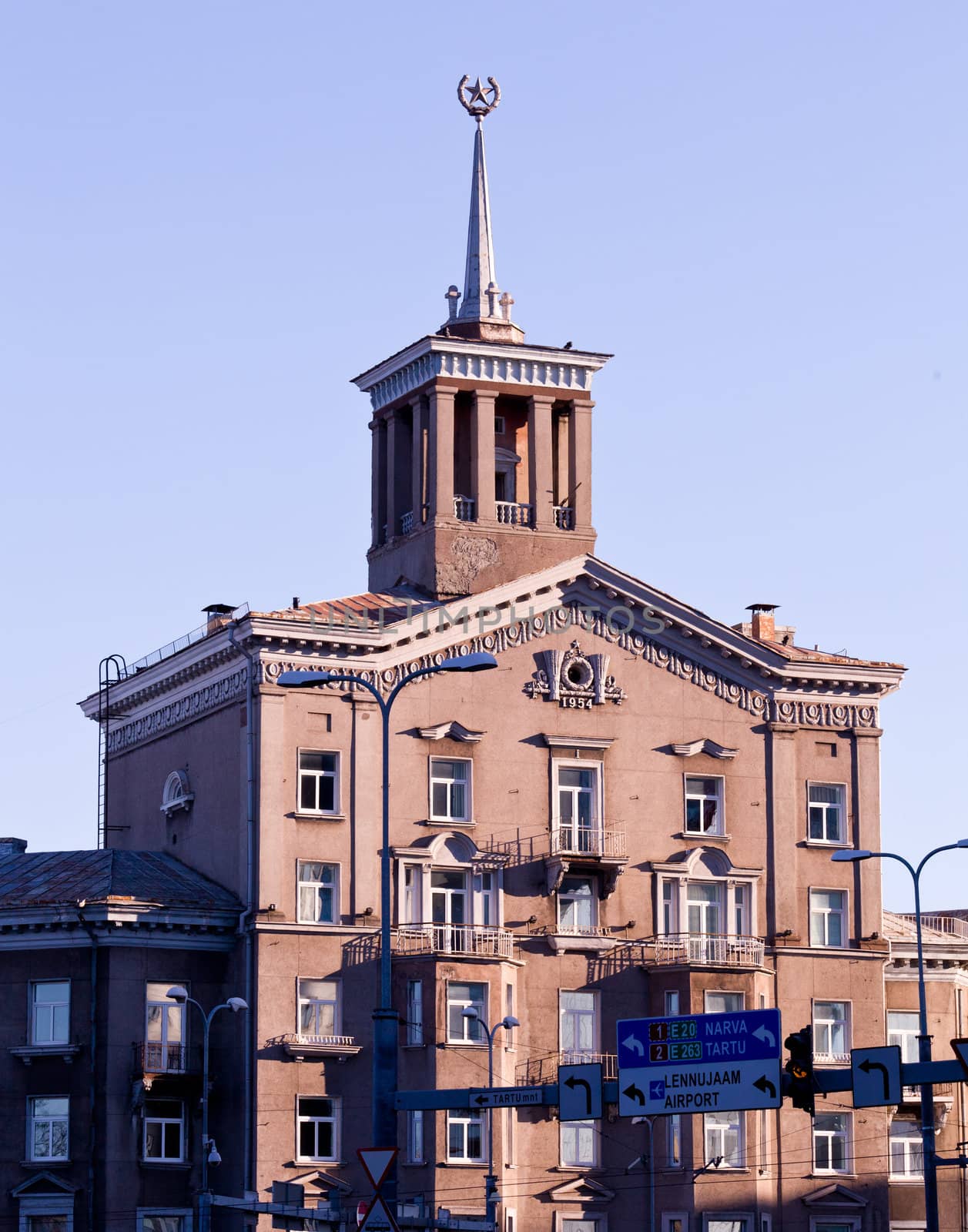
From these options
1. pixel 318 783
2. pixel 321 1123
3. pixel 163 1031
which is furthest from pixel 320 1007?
pixel 318 783

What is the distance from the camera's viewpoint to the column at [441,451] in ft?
255

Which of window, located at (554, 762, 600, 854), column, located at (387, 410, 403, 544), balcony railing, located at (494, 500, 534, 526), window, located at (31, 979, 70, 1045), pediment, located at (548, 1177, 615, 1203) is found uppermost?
column, located at (387, 410, 403, 544)

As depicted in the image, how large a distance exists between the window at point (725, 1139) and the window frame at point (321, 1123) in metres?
10.2

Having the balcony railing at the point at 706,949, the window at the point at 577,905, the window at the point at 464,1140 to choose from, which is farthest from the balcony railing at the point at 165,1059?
the balcony railing at the point at 706,949

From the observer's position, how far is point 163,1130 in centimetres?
6988

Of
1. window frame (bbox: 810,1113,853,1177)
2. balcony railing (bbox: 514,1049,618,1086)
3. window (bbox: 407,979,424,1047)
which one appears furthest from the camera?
window frame (bbox: 810,1113,853,1177)

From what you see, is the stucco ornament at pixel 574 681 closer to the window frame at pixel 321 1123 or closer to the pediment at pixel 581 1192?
the window frame at pixel 321 1123

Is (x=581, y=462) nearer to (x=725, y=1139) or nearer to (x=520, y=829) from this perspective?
(x=520, y=829)

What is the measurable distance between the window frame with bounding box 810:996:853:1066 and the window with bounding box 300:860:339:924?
48.6 ft

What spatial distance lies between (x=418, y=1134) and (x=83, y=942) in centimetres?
1035

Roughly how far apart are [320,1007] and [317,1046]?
4.12 ft

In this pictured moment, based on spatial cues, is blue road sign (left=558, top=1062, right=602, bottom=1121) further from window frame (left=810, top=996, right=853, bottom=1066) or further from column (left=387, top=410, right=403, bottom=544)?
column (left=387, top=410, right=403, bottom=544)

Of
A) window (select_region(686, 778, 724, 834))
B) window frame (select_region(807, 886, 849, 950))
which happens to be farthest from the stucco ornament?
window frame (select_region(807, 886, 849, 950))

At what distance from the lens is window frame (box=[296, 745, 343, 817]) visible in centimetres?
7212
